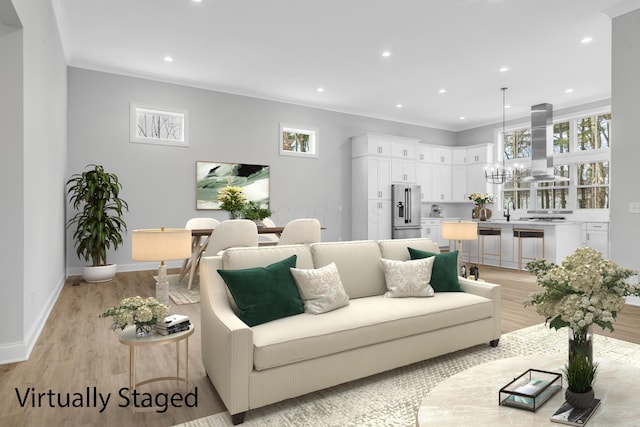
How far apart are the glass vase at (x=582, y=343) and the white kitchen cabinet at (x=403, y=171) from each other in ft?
A: 23.2

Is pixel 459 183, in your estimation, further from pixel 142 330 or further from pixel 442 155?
pixel 142 330

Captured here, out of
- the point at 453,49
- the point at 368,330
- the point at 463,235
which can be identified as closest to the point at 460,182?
the point at 453,49

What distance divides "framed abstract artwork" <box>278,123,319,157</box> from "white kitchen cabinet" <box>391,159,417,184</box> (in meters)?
1.79

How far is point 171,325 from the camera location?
208 centimetres

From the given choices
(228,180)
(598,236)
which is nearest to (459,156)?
(598,236)

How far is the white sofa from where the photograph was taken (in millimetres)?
1982

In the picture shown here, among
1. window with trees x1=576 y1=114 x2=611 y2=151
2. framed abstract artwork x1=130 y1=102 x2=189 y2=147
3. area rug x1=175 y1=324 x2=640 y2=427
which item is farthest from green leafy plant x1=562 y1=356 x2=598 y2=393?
window with trees x1=576 y1=114 x2=611 y2=151

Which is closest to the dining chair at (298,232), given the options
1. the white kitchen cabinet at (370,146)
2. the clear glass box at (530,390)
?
the clear glass box at (530,390)

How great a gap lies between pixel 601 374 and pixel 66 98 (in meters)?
6.76

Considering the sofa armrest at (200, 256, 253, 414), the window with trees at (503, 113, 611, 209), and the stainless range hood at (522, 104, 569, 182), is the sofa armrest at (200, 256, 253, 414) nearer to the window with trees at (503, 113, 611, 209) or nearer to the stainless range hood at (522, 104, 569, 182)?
the stainless range hood at (522, 104, 569, 182)

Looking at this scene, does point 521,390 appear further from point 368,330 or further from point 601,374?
point 368,330

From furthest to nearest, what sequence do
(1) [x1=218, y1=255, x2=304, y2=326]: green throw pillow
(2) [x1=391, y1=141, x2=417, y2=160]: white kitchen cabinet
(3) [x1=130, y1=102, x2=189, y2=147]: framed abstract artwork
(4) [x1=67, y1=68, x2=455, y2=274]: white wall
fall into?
1. (2) [x1=391, y1=141, x2=417, y2=160]: white kitchen cabinet
2. (3) [x1=130, y1=102, x2=189, y2=147]: framed abstract artwork
3. (4) [x1=67, y1=68, x2=455, y2=274]: white wall
4. (1) [x1=218, y1=255, x2=304, y2=326]: green throw pillow

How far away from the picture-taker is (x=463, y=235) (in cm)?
392

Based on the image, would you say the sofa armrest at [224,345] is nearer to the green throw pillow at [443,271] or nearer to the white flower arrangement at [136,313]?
the white flower arrangement at [136,313]
